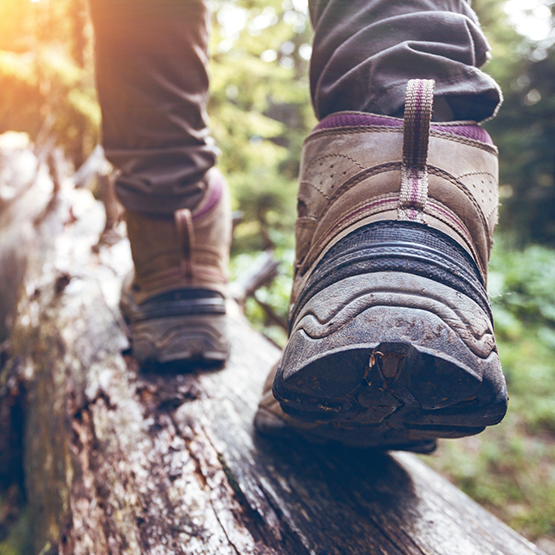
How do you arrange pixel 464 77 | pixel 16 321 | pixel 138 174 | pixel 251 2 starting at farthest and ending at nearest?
pixel 251 2 < pixel 16 321 < pixel 138 174 < pixel 464 77

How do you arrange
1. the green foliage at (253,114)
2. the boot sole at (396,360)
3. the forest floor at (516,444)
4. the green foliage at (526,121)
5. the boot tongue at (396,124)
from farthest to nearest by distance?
the green foliage at (526,121) → the green foliage at (253,114) → the forest floor at (516,444) → the boot tongue at (396,124) → the boot sole at (396,360)

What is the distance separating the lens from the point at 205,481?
0.88m

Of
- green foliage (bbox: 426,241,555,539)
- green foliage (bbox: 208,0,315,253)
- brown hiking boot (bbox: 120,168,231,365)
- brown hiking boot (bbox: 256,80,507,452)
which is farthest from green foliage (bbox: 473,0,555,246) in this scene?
brown hiking boot (bbox: 256,80,507,452)

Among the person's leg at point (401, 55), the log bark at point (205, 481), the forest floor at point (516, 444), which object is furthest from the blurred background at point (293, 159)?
the person's leg at point (401, 55)

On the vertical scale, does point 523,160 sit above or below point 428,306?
below

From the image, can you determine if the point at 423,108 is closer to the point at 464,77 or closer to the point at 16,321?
the point at 464,77

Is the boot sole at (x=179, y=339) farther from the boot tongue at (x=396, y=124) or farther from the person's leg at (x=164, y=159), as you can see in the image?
the boot tongue at (x=396, y=124)

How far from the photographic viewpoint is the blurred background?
2.60 m

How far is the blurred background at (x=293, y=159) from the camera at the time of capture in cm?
260

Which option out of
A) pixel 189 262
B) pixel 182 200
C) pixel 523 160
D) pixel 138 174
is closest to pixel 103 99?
pixel 138 174

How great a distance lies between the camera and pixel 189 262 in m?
1.27

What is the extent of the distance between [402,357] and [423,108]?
0.41 m

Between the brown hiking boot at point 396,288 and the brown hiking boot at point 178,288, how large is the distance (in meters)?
0.47

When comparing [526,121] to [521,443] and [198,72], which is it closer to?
[521,443]
